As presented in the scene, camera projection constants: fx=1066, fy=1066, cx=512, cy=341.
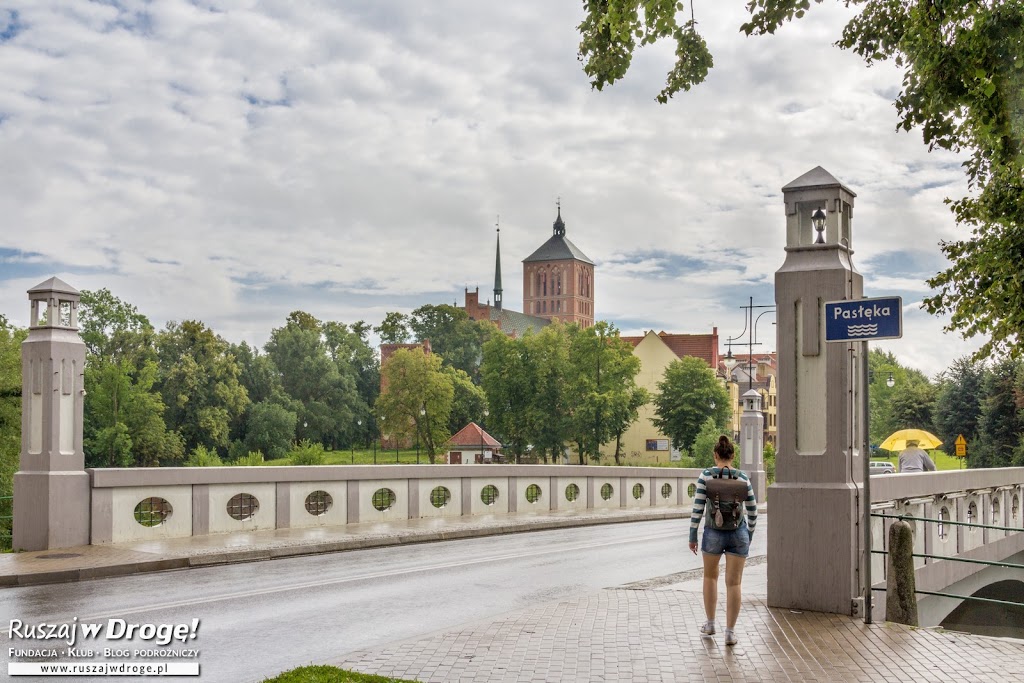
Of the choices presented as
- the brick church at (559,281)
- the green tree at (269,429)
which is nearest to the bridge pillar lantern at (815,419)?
the green tree at (269,429)

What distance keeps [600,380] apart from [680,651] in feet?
244

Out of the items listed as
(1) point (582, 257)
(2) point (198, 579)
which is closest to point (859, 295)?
(2) point (198, 579)

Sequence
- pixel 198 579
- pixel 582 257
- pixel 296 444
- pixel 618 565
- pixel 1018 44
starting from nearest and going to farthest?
1. pixel 1018 44
2. pixel 198 579
3. pixel 618 565
4. pixel 296 444
5. pixel 582 257

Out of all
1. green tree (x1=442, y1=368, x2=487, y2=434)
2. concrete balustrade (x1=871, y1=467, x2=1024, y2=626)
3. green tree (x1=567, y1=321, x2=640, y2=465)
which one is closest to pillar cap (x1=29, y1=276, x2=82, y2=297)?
concrete balustrade (x1=871, y1=467, x2=1024, y2=626)

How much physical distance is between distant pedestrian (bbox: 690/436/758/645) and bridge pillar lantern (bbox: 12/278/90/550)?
367 inches

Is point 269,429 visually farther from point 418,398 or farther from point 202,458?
point 202,458

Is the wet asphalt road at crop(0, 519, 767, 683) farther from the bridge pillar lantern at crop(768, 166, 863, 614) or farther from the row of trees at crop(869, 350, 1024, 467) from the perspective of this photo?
the row of trees at crop(869, 350, 1024, 467)

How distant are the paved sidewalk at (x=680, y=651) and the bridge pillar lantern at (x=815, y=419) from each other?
396 mm

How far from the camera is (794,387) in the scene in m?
10.1

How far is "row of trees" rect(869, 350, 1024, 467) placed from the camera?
50031mm

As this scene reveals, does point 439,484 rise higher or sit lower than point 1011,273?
lower

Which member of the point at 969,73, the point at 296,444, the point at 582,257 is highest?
the point at 582,257

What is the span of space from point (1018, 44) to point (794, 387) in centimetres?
351

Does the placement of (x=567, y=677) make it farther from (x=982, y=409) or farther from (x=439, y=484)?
(x=982, y=409)
